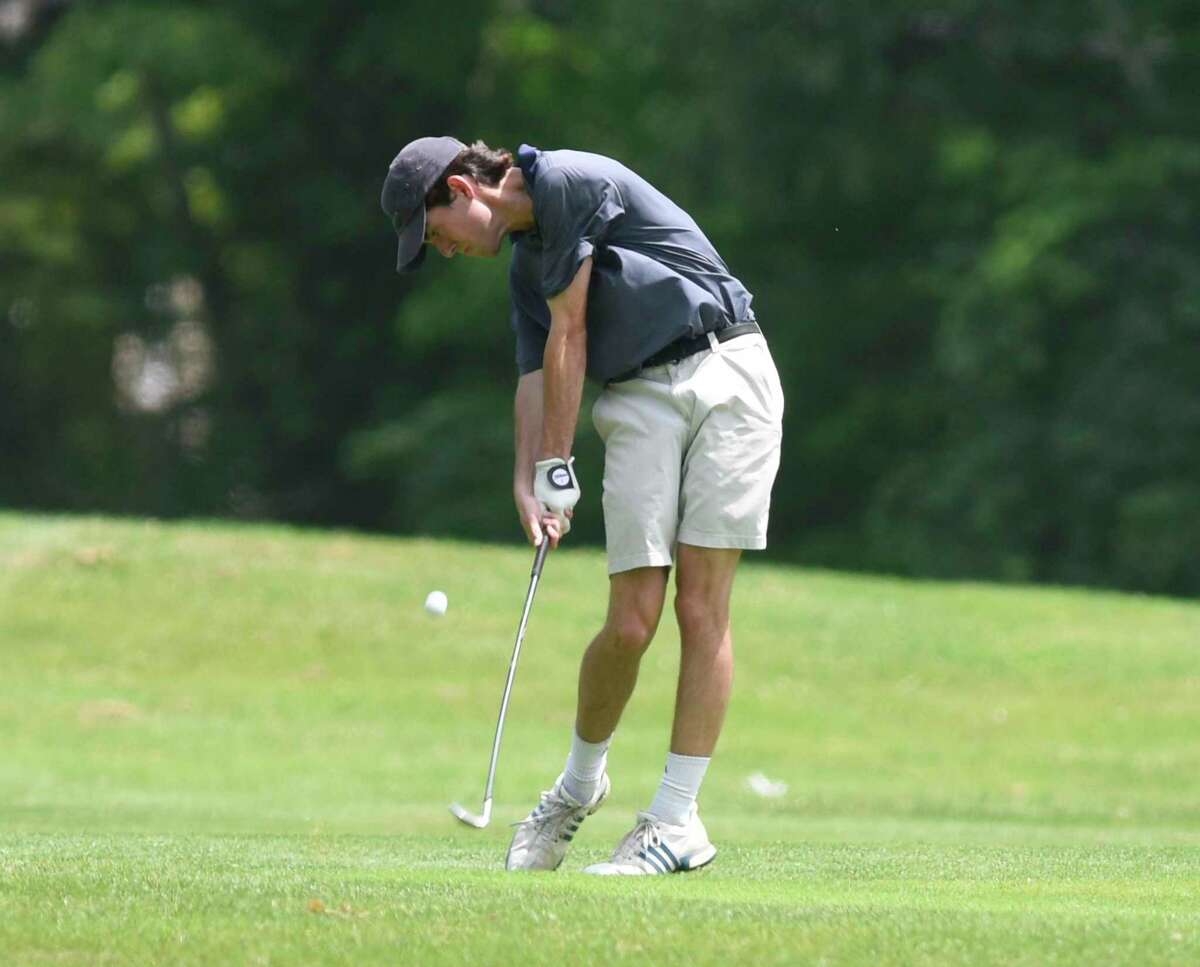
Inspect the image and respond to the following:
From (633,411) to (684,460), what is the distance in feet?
0.62

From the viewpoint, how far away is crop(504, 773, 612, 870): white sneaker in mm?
6129

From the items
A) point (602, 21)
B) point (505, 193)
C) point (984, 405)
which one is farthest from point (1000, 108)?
point (505, 193)

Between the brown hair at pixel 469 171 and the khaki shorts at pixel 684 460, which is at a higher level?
the brown hair at pixel 469 171

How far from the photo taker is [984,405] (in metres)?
26.5

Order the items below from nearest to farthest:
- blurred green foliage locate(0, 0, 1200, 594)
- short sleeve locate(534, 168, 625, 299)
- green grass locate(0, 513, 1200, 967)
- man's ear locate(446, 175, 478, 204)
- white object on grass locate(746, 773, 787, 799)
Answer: green grass locate(0, 513, 1200, 967)
short sleeve locate(534, 168, 625, 299)
man's ear locate(446, 175, 478, 204)
white object on grass locate(746, 773, 787, 799)
blurred green foliage locate(0, 0, 1200, 594)

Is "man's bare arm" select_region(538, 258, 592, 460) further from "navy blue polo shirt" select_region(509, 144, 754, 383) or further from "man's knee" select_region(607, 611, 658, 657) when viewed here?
"man's knee" select_region(607, 611, 658, 657)

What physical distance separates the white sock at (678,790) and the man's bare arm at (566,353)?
3.03 feet

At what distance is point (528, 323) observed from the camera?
636cm

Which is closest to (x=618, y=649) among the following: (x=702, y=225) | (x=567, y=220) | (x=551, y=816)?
(x=551, y=816)

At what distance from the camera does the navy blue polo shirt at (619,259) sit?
587 centimetres

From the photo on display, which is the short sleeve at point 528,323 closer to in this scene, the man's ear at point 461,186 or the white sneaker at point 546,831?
the man's ear at point 461,186

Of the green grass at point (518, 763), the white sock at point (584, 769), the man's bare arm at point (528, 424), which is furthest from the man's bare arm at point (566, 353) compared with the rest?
the green grass at point (518, 763)

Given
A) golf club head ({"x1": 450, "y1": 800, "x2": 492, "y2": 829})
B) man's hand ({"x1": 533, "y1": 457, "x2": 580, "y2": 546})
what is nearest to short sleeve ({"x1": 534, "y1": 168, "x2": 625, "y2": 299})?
man's hand ({"x1": 533, "y1": 457, "x2": 580, "y2": 546})

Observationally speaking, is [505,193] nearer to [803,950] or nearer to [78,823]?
[803,950]
